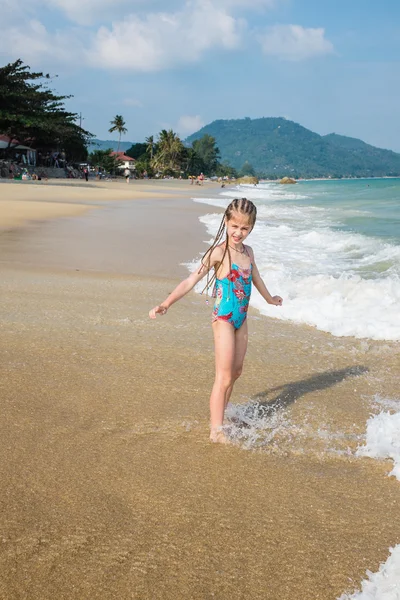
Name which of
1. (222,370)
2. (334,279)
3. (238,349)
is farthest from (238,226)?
(334,279)

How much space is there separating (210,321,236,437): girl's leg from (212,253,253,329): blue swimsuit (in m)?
0.05

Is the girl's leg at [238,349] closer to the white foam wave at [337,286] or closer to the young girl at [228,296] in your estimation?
the young girl at [228,296]

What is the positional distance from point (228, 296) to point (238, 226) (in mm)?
388

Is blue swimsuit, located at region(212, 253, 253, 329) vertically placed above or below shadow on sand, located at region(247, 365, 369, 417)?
above

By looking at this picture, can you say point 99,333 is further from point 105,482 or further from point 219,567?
point 219,567

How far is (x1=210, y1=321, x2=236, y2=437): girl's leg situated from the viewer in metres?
3.09

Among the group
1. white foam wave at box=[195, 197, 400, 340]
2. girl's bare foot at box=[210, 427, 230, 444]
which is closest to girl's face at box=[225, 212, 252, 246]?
girl's bare foot at box=[210, 427, 230, 444]

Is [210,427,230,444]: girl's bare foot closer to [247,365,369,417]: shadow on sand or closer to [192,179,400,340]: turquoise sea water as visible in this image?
[247,365,369,417]: shadow on sand

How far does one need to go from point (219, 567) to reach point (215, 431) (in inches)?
42.7

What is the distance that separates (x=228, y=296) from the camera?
10.3ft

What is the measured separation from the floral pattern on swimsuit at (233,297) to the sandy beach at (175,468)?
0.61 m

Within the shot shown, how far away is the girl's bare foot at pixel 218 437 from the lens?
9.84 ft

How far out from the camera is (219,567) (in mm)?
1986

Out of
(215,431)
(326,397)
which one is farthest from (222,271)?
(326,397)
